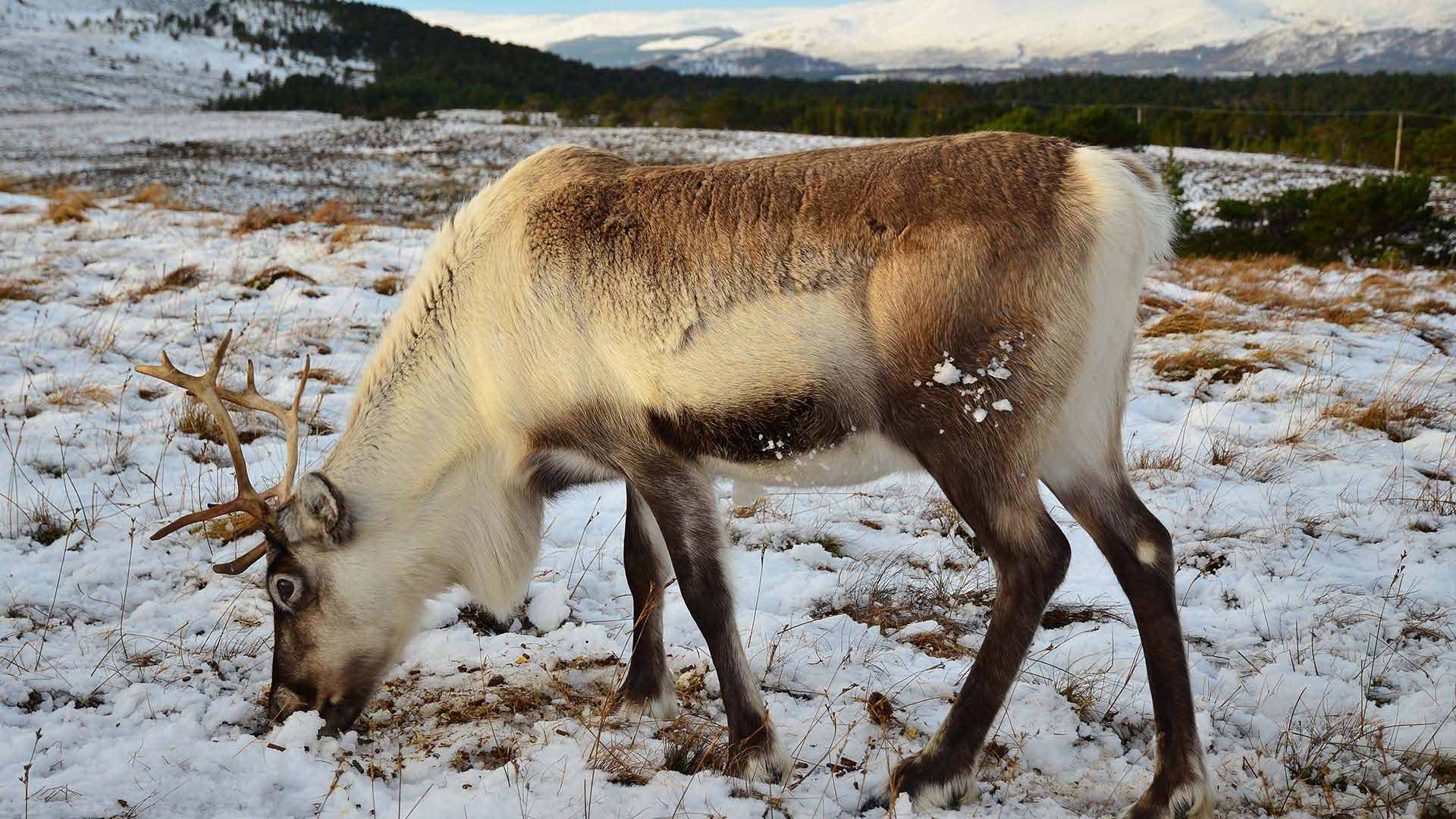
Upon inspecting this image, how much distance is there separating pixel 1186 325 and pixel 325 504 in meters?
6.11

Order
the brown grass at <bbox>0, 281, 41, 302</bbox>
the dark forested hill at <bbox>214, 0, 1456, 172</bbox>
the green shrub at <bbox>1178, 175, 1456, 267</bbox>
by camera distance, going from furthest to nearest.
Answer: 1. the dark forested hill at <bbox>214, 0, 1456, 172</bbox>
2. the green shrub at <bbox>1178, 175, 1456, 267</bbox>
3. the brown grass at <bbox>0, 281, 41, 302</bbox>

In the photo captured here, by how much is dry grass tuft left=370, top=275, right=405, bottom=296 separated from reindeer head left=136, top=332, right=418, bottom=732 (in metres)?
4.60

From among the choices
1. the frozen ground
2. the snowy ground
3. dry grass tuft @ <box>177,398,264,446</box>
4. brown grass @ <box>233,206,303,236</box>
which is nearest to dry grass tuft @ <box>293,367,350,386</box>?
the snowy ground

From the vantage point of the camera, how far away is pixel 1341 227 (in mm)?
13461

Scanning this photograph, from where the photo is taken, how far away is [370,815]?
2.53 m

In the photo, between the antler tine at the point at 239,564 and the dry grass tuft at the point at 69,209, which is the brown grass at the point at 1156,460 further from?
the dry grass tuft at the point at 69,209

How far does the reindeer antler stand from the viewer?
2928 millimetres

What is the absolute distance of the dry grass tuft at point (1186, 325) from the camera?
22.5 ft

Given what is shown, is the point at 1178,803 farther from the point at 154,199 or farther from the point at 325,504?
the point at 154,199

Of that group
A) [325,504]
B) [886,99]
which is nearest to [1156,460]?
[325,504]

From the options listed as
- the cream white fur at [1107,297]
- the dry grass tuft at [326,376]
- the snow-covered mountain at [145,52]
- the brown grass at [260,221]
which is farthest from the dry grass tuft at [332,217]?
the snow-covered mountain at [145,52]

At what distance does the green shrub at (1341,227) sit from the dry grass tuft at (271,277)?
11677 mm

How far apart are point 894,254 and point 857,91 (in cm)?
6981

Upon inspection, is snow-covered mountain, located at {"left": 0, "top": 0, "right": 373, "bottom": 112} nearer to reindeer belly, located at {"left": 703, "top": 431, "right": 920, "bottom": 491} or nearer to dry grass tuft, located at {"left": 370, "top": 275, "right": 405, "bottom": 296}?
dry grass tuft, located at {"left": 370, "top": 275, "right": 405, "bottom": 296}
